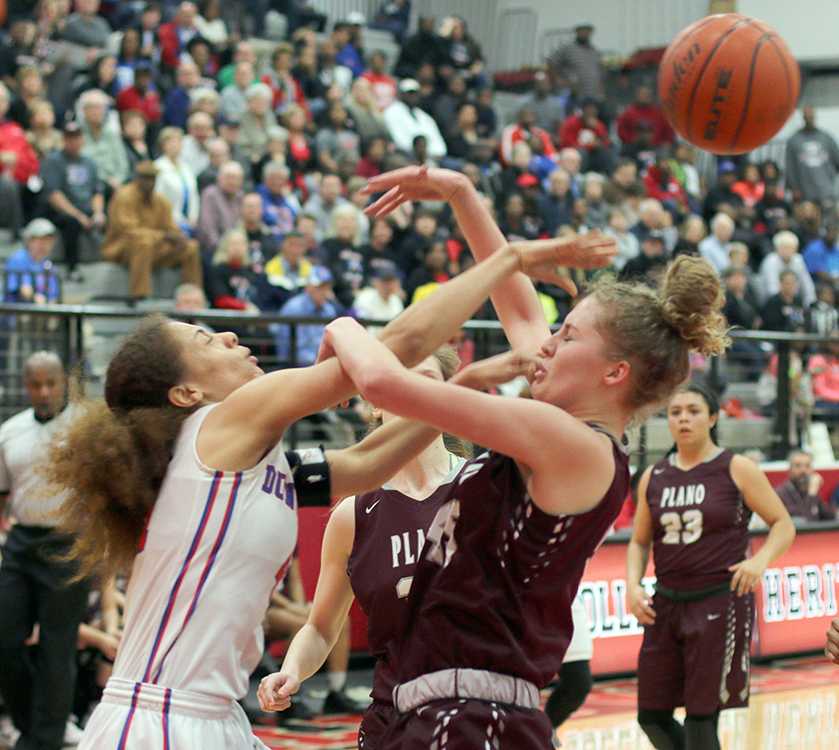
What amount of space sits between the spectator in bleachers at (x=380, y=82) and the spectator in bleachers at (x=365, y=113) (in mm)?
358

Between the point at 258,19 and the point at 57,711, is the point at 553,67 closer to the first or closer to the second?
the point at 258,19

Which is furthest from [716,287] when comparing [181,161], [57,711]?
[181,161]

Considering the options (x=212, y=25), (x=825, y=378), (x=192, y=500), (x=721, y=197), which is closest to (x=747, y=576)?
(x=192, y=500)

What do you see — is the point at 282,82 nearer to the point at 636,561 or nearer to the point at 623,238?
the point at 623,238

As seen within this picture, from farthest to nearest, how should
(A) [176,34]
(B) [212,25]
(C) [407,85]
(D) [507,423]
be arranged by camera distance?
(C) [407,85] → (B) [212,25] → (A) [176,34] → (D) [507,423]

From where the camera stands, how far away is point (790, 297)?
14.6 metres

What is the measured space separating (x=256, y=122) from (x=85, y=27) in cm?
177

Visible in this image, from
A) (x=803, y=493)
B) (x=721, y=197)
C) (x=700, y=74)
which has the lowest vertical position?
(x=803, y=493)

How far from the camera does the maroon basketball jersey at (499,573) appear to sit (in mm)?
2740

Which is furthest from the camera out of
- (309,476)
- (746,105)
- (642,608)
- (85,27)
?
(85,27)

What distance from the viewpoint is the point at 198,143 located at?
40.2 ft

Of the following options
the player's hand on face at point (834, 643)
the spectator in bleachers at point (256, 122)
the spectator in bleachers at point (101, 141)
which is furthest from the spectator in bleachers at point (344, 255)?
the player's hand on face at point (834, 643)

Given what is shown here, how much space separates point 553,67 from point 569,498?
1710 centimetres

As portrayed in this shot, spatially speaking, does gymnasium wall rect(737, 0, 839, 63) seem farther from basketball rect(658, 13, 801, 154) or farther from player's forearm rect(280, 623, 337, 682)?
player's forearm rect(280, 623, 337, 682)
